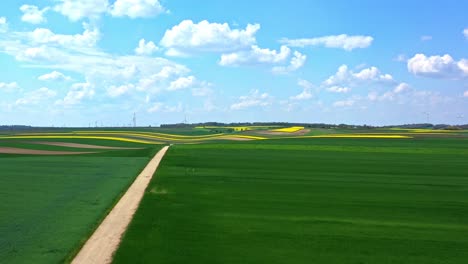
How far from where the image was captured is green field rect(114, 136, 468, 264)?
1630 centimetres

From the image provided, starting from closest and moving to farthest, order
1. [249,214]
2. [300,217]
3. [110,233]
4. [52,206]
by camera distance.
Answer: [110,233], [300,217], [249,214], [52,206]

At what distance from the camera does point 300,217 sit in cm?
2236

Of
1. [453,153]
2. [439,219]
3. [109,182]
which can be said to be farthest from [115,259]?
[453,153]

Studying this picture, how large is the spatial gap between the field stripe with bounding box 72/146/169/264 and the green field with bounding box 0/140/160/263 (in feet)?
1.08

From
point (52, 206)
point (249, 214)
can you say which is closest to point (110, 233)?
point (249, 214)

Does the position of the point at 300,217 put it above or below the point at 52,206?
below

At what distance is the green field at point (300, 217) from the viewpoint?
642 inches

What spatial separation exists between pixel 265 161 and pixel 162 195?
24339 millimetres

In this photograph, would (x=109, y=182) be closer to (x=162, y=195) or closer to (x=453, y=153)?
(x=162, y=195)

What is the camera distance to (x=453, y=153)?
64312mm

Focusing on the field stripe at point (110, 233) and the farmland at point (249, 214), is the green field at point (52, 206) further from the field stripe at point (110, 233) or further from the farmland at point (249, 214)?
the field stripe at point (110, 233)

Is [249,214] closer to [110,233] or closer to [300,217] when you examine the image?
[300,217]

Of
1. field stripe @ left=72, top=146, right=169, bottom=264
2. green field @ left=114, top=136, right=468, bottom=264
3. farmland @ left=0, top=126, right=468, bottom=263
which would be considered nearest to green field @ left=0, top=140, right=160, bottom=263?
farmland @ left=0, top=126, right=468, bottom=263

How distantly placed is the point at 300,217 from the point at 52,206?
11.2m
